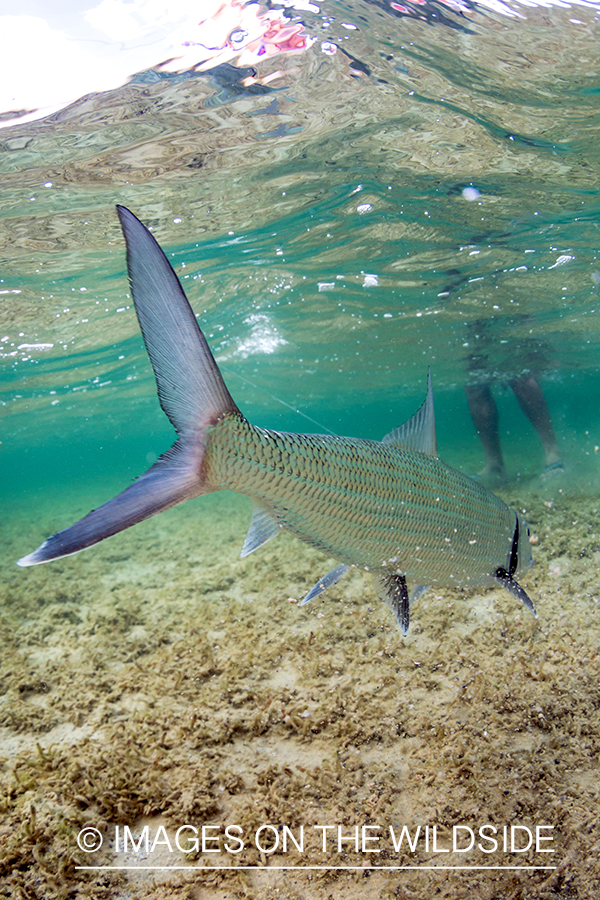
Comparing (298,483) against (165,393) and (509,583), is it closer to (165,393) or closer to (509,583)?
(165,393)

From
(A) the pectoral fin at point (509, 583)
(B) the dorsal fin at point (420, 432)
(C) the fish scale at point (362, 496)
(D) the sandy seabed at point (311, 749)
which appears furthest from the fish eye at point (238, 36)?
(D) the sandy seabed at point (311, 749)

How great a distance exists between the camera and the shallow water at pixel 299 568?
3.80 metres

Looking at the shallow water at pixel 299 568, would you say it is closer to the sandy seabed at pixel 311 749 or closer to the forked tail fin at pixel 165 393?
the sandy seabed at pixel 311 749

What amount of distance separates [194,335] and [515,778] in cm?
440

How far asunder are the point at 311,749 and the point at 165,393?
4.06 metres

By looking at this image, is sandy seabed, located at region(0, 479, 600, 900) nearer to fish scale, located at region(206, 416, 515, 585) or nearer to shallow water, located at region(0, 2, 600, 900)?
shallow water, located at region(0, 2, 600, 900)

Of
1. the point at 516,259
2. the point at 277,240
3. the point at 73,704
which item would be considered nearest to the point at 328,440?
the point at 73,704

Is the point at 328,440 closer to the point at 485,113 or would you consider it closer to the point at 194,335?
the point at 194,335

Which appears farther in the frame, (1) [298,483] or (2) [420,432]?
(2) [420,432]

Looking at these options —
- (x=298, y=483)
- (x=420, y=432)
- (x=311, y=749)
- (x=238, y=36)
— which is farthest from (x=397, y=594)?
(x=238, y=36)

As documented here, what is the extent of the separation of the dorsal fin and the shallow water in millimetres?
2908

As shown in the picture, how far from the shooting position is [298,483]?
257 centimetres

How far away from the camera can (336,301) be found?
19938 mm

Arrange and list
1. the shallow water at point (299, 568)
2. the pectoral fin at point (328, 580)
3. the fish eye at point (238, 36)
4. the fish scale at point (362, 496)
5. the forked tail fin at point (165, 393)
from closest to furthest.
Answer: the forked tail fin at point (165, 393) → the fish scale at point (362, 496) → the pectoral fin at point (328, 580) → the shallow water at point (299, 568) → the fish eye at point (238, 36)
